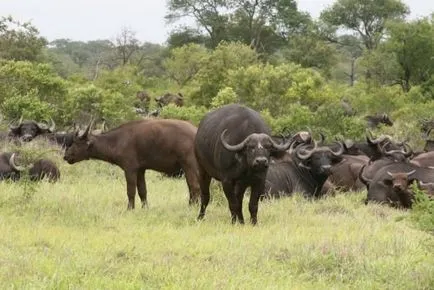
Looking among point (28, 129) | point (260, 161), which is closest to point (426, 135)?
point (28, 129)

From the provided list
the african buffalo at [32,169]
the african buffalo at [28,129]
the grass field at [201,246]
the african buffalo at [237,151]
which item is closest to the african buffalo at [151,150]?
the grass field at [201,246]

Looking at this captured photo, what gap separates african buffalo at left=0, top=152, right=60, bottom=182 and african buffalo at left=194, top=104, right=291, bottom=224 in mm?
5145

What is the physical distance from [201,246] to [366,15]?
5295 centimetres

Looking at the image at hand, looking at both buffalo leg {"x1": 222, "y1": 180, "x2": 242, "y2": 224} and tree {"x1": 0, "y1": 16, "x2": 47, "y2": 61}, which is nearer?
buffalo leg {"x1": 222, "y1": 180, "x2": 242, "y2": 224}

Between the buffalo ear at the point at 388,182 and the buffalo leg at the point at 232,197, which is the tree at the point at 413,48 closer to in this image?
the buffalo ear at the point at 388,182

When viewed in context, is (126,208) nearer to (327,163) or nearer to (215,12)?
(327,163)

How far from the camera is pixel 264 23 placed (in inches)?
2248

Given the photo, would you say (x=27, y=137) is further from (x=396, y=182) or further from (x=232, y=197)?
(x=232, y=197)

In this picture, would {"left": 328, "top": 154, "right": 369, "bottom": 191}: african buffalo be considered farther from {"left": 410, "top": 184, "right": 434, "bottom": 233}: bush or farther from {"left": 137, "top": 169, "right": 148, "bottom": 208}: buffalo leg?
{"left": 410, "top": 184, "right": 434, "bottom": 233}: bush

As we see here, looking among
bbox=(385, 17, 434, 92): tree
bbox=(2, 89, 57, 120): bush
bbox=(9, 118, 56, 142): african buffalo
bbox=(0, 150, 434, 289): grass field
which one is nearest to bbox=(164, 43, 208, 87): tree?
bbox=(385, 17, 434, 92): tree

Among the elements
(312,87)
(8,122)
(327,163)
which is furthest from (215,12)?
(327,163)

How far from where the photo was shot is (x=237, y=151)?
9617 millimetres

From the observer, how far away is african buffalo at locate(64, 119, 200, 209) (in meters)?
11.7

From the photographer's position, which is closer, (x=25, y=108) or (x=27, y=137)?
(x=27, y=137)
